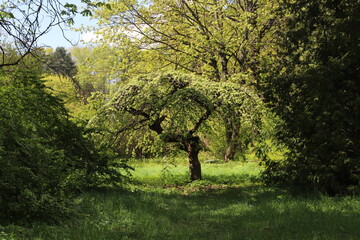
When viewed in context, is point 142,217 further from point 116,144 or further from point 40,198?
point 116,144

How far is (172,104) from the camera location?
453 inches

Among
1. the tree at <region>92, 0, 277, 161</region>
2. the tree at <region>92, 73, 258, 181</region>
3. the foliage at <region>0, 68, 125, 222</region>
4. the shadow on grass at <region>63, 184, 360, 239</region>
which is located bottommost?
the shadow on grass at <region>63, 184, 360, 239</region>

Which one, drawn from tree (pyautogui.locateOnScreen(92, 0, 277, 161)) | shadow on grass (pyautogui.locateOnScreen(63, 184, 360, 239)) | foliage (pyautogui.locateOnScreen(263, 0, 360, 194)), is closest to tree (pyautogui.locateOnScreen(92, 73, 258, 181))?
foliage (pyautogui.locateOnScreen(263, 0, 360, 194))

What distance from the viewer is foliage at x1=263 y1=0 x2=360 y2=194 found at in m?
8.73

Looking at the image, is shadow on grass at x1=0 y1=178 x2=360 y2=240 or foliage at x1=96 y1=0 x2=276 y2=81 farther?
foliage at x1=96 y1=0 x2=276 y2=81

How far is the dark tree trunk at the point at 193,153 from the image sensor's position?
42.6 feet

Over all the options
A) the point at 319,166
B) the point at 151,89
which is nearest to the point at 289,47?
the point at 319,166

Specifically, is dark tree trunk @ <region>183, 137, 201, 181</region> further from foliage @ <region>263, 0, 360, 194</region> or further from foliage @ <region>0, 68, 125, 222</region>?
foliage @ <region>0, 68, 125, 222</region>

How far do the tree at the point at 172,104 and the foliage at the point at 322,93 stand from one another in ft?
6.36

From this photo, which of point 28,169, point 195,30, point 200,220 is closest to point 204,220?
point 200,220

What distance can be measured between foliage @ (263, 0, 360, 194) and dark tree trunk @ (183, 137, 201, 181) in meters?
3.60

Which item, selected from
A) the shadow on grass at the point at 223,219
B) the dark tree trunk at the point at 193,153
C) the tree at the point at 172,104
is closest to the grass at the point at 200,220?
the shadow on grass at the point at 223,219

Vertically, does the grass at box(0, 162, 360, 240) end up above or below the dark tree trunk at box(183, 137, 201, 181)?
below

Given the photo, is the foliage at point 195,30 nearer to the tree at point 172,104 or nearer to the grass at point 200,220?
the tree at point 172,104
